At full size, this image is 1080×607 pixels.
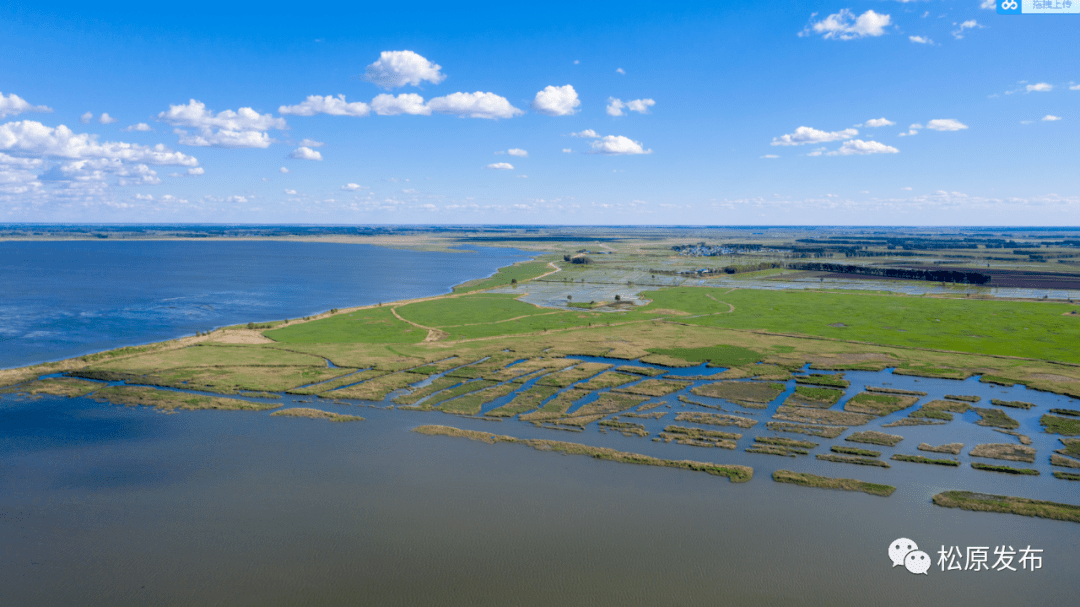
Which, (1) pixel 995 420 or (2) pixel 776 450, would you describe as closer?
(2) pixel 776 450

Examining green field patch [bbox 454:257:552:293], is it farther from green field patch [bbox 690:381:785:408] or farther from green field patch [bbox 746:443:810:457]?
green field patch [bbox 746:443:810:457]

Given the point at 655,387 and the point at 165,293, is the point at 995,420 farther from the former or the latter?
the point at 165,293

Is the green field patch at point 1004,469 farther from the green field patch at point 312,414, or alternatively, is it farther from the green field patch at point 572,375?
the green field patch at point 312,414

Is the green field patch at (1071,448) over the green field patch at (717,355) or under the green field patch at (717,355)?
under

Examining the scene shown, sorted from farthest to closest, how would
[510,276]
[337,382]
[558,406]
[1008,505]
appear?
[510,276] < [337,382] < [558,406] < [1008,505]

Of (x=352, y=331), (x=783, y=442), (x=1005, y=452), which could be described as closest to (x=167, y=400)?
(x=352, y=331)

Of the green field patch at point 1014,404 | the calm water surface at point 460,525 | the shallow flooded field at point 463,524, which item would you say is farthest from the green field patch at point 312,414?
the green field patch at point 1014,404

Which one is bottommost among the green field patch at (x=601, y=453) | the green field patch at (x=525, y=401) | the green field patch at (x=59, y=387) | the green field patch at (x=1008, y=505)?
the green field patch at (x=1008, y=505)

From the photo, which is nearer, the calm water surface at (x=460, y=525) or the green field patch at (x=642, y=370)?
the calm water surface at (x=460, y=525)

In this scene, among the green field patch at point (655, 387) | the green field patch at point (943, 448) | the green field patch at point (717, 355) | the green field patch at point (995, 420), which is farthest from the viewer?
→ the green field patch at point (717, 355)
